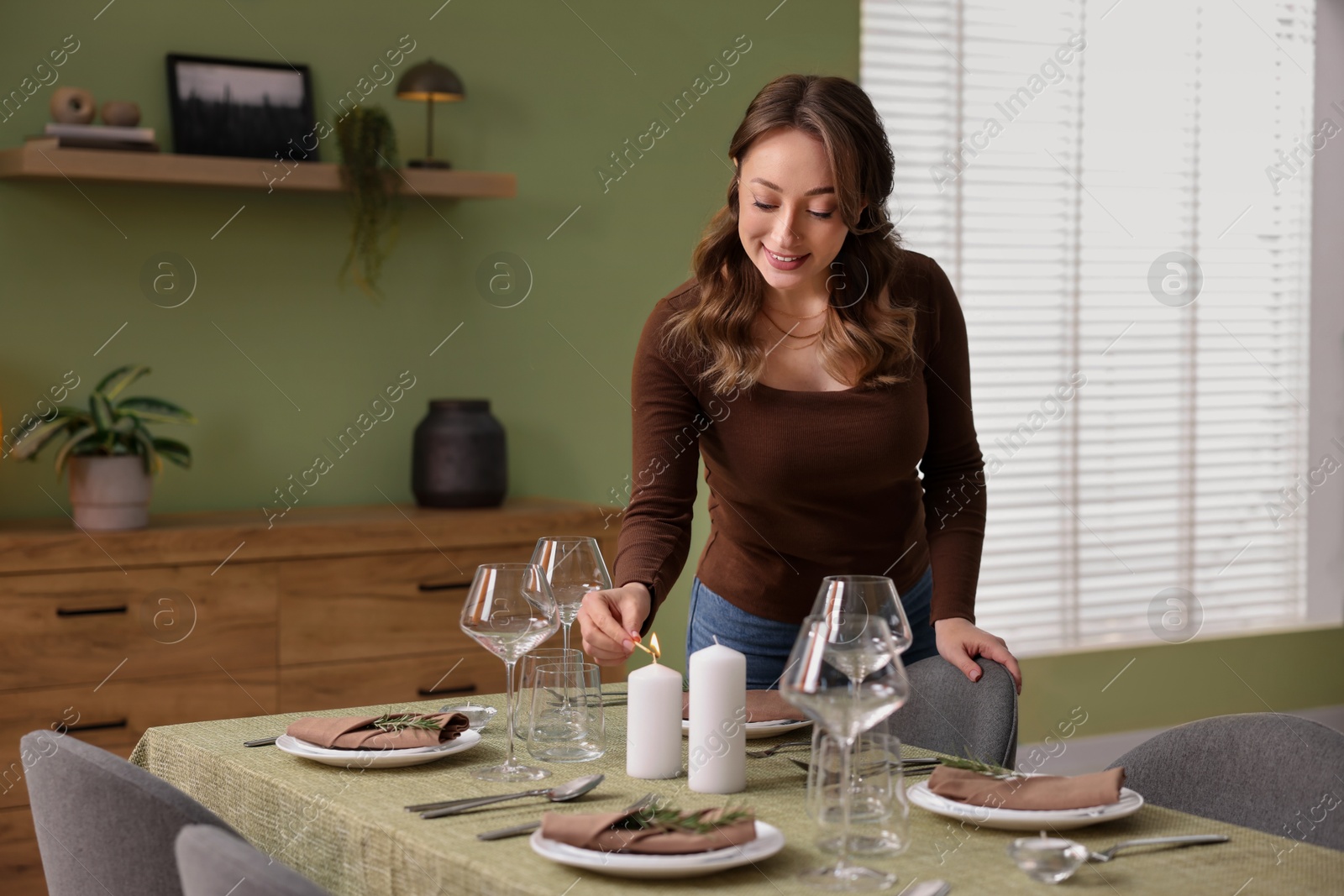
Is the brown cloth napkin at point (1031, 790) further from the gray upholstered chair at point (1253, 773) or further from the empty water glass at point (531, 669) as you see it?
the empty water glass at point (531, 669)

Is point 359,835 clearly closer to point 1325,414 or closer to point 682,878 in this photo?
point 682,878

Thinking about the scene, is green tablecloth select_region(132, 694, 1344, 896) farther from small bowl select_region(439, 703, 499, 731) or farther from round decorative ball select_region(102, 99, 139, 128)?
round decorative ball select_region(102, 99, 139, 128)

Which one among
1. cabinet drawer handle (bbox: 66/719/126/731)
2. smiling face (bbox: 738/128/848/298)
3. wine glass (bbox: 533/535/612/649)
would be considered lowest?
cabinet drawer handle (bbox: 66/719/126/731)

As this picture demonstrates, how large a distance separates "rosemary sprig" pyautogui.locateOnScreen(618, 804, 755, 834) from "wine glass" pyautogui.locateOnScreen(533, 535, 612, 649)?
0.42 metres

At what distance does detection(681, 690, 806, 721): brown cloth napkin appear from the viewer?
177 cm

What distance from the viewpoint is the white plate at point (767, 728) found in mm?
1725

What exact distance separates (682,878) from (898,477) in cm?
103

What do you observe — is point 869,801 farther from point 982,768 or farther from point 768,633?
point 768,633

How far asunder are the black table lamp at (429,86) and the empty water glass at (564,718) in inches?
87.3

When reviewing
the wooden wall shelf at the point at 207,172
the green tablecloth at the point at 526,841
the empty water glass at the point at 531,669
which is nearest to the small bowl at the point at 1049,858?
the green tablecloth at the point at 526,841

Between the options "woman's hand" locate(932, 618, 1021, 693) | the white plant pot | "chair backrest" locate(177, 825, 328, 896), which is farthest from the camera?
the white plant pot

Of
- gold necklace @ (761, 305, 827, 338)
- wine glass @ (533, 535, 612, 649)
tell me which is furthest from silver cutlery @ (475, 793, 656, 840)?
gold necklace @ (761, 305, 827, 338)

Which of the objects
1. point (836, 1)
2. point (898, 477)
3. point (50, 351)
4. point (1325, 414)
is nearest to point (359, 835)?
point (898, 477)

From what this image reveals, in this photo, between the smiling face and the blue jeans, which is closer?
the smiling face
